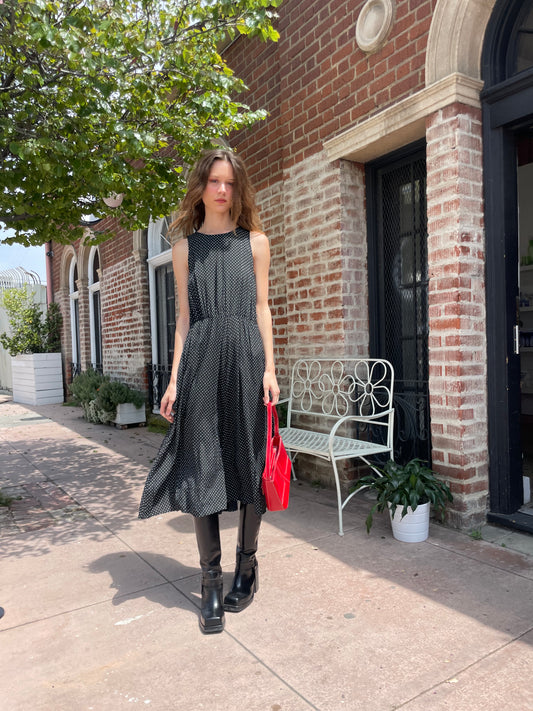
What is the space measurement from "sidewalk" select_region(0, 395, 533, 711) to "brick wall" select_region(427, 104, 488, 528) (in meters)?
0.38

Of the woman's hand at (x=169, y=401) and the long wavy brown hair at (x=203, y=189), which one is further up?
the long wavy brown hair at (x=203, y=189)

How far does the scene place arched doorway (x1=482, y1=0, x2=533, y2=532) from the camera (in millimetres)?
3004

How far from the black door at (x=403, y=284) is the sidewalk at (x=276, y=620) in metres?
0.75

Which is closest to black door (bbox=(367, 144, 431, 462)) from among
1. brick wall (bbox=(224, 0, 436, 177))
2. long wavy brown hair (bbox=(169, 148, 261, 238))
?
brick wall (bbox=(224, 0, 436, 177))

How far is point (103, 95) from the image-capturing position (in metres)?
3.04

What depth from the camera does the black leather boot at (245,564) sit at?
235cm

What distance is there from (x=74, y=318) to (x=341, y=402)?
9.46m

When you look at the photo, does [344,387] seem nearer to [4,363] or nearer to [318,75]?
[318,75]

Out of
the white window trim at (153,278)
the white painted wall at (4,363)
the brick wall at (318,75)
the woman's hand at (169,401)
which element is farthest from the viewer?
the white painted wall at (4,363)

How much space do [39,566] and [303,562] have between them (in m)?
1.46

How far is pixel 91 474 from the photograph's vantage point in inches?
197

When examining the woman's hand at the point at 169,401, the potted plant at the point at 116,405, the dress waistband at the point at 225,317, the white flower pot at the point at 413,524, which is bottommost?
the white flower pot at the point at 413,524

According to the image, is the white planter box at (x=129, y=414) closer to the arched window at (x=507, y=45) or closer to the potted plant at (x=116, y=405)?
the potted plant at (x=116, y=405)

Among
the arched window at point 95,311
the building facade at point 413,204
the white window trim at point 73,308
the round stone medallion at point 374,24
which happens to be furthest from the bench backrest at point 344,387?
the white window trim at point 73,308
